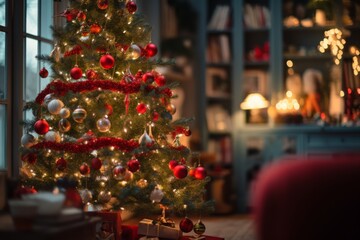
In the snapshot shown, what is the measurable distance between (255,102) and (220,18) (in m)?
0.91

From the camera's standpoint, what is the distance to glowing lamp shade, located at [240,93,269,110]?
20.7ft

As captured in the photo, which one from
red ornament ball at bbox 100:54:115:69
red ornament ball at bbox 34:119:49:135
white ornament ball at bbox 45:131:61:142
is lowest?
white ornament ball at bbox 45:131:61:142

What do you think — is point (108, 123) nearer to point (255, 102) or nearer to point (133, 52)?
point (133, 52)

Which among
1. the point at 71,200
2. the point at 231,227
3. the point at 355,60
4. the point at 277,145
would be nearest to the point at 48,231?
the point at 71,200

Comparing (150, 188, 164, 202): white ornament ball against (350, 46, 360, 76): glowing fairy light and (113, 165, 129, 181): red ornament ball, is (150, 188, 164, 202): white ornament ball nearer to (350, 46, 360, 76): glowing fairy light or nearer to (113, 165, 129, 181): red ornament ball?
(113, 165, 129, 181): red ornament ball

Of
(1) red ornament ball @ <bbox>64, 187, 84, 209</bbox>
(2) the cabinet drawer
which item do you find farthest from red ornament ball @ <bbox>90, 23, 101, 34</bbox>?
(2) the cabinet drawer

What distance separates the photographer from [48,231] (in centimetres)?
237

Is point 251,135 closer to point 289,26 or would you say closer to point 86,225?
point 289,26

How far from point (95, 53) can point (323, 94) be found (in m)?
3.10

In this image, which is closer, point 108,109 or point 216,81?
point 108,109

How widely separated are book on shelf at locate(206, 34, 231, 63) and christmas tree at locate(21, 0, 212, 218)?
8.24 feet

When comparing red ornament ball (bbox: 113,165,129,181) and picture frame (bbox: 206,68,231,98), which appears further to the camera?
picture frame (bbox: 206,68,231,98)

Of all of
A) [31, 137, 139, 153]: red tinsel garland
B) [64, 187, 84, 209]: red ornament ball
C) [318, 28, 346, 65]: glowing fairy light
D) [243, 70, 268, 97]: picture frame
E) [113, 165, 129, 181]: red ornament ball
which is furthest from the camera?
[243, 70, 268, 97]: picture frame

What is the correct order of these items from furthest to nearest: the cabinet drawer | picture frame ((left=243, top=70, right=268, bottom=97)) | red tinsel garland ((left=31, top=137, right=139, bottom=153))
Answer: picture frame ((left=243, top=70, right=268, bottom=97))
the cabinet drawer
red tinsel garland ((left=31, top=137, right=139, bottom=153))
